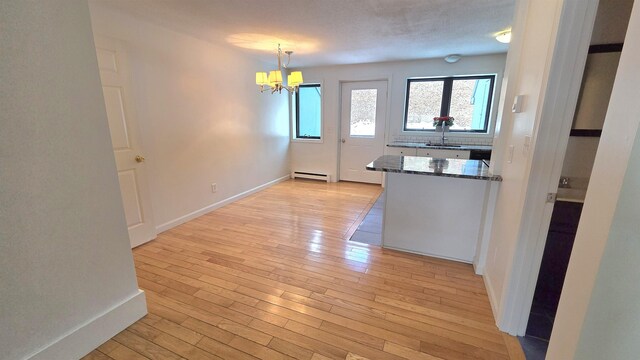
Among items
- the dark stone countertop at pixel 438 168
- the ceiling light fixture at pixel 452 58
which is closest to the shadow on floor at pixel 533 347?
the dark stone countertop at pixel 438 168

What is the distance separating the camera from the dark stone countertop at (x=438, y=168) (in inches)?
81.2

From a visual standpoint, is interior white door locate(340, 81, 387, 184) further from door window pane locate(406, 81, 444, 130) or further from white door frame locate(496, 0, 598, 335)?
white door frame locate(496, 0, 598, 335)

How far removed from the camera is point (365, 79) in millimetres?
4793

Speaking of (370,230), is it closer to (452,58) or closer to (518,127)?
(518,127)

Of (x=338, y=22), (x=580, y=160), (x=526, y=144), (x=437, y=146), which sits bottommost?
(x=437, y=146)

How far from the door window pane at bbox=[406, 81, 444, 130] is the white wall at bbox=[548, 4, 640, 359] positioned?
4.20 metres

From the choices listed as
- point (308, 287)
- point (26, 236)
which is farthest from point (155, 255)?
point (308, 287)

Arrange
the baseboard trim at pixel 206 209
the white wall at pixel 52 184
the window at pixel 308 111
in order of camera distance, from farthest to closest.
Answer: the window at pixel 308 111
the baseboard trim at pixel 206 209
the white wall at pixel 52 184

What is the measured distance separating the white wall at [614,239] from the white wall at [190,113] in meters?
3.26

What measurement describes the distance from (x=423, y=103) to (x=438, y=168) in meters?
2.84

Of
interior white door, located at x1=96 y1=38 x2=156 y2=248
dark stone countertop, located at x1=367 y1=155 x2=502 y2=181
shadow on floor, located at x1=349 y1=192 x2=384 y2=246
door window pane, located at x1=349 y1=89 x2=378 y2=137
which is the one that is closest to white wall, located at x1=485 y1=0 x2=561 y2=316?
dark stone countertop, located at x1=367 y1=155 x2=502 y2=181

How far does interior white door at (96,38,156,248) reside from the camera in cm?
229

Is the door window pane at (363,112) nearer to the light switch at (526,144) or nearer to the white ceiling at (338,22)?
the white ceiling at (338,22)

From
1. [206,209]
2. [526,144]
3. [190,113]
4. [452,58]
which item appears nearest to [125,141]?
[190,113]
